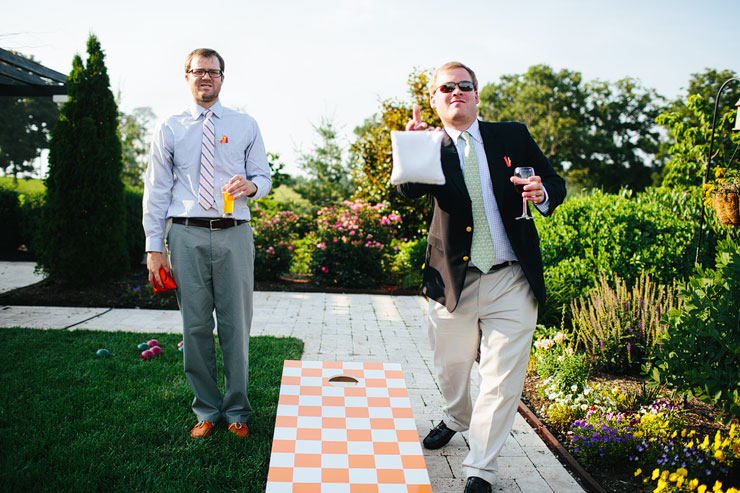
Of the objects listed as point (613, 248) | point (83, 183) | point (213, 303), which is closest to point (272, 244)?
point (83, 183)

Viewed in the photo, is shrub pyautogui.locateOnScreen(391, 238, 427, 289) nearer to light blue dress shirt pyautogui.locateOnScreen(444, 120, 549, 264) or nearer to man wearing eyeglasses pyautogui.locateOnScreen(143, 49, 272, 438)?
man wearing eyeglasses pyautogui.locateOnScreen(143, 49, 272, 438)

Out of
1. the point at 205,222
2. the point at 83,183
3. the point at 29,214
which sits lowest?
the point at 29,214

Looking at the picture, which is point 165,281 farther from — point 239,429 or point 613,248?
point 613,248

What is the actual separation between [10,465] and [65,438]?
0.32 m

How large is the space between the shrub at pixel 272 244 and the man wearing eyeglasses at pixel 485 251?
21.0 ft

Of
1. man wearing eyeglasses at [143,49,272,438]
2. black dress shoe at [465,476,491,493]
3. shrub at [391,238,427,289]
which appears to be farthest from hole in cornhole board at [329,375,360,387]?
shrub at [391,238,427,289]

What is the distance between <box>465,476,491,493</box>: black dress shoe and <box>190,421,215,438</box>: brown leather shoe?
1532mm

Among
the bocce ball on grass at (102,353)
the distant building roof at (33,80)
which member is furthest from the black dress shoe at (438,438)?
the distant building roof at (33,80)

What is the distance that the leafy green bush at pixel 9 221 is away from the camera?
1037 centimetres

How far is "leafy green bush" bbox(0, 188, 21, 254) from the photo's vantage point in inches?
408

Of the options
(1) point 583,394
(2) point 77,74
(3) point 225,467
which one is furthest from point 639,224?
(2) point 77,74

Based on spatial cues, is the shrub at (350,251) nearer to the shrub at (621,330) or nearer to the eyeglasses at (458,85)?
the shrub at (621,330)

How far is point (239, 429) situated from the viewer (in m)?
2.84

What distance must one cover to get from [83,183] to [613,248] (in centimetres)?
684
